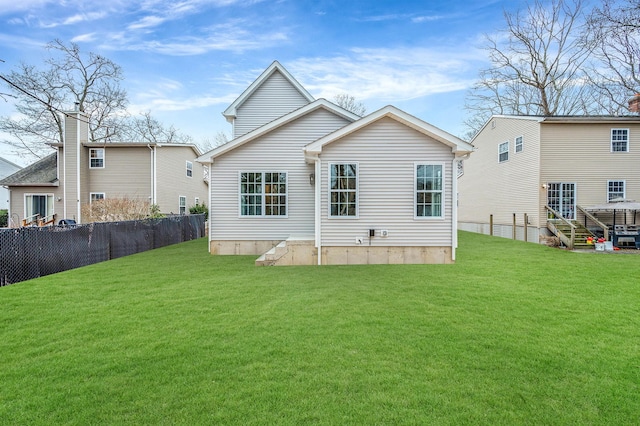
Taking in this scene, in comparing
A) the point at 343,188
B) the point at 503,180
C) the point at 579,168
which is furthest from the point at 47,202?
the point at 579,168

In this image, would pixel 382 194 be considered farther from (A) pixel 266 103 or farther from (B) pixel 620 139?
(B) pixel 620 139

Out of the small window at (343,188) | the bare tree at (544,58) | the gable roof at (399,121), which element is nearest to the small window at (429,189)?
the gable roof at (399,121)

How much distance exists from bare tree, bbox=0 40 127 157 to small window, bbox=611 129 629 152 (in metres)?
32.0

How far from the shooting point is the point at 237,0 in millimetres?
15617

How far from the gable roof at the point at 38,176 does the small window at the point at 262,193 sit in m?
15.6

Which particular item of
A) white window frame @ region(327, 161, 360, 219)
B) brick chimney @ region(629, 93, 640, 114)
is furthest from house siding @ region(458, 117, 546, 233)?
white window frame @ region(327, 161, 360, 219)

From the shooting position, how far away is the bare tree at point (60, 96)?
2625 cm

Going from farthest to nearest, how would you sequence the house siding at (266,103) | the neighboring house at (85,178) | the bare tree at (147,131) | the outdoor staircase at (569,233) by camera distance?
the bare tree at (147,131)
the neighboring house at (85,178)
the house siding at (266,103)
the outdoor staircase at (569,233)

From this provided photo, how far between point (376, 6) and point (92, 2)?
1346 centimetres

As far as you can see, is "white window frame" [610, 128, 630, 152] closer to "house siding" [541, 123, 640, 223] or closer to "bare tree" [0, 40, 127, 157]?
"house siding" [541, 123, 640, 223]

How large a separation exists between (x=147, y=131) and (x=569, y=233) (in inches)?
1554

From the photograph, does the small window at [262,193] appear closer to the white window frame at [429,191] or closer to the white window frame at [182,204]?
the white window frame at [429,191]

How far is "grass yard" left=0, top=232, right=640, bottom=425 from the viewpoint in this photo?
2.92 meters

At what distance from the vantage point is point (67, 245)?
9570 millimetres
